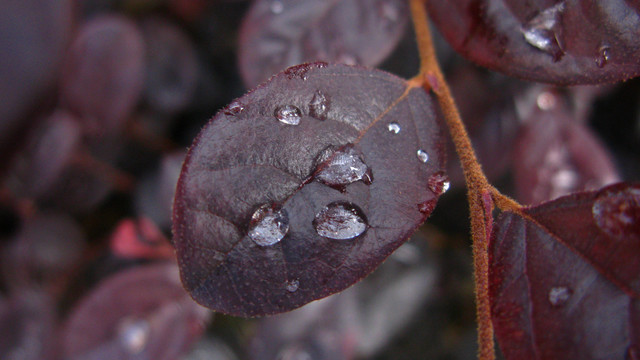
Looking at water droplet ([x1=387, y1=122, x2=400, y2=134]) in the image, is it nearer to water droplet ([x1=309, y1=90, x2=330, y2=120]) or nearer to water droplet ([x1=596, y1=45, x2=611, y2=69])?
water droplet ([x1=309, y1=90, x2=330, y2=120])

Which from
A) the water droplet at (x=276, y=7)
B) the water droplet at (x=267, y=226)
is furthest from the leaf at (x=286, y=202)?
the water droplet at (x=276, y=7)

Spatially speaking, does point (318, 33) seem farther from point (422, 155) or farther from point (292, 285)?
point (292, 285)

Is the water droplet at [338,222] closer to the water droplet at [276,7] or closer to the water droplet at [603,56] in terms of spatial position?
the water droplet at [603,56]

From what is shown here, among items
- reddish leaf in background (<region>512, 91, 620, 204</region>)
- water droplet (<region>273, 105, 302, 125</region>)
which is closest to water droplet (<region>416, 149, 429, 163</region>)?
water droplet (<region>273, 105, 302, 125</region>)

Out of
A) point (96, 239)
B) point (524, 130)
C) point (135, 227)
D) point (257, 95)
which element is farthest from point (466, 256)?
point (96, 239)

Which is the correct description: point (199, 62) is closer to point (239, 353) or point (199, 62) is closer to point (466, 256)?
point (239, 353)

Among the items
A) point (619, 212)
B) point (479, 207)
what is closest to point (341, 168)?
point (479, 207)
